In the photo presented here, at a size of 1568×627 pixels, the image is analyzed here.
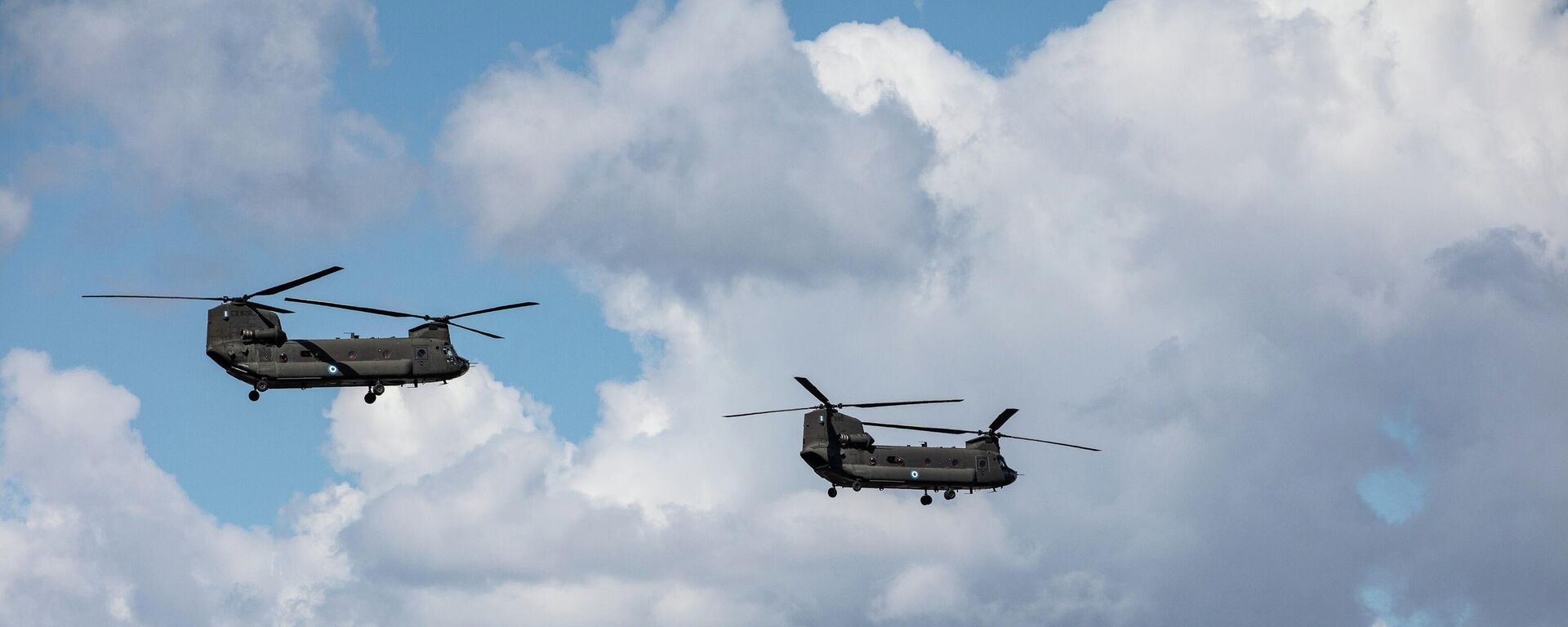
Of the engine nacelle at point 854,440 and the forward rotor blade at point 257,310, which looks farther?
the engine nacelle at point 854,440

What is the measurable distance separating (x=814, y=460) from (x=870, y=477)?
4725mm

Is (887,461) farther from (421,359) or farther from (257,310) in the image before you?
(257,310)

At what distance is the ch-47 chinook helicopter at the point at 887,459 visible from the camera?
13638cm

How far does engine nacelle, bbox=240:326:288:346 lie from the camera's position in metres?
122

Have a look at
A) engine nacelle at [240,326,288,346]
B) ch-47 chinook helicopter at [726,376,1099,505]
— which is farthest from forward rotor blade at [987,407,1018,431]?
engine nacelle at [240,326,288,346]

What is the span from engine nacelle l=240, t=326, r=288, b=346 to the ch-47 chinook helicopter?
34.9 metres

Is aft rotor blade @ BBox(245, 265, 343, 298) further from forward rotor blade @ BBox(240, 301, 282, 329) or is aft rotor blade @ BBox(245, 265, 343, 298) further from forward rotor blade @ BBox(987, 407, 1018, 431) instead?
Result: forward rotor blade @ BBox(987, 407, 1018, 431)

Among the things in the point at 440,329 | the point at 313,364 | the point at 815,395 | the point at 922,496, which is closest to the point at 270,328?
the point at 313,364

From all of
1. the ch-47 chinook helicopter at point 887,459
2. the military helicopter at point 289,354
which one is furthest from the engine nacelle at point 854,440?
the military helicopter at point 289,354

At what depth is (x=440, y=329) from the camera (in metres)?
130

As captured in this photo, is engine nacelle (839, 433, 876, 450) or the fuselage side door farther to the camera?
engine nacelle (839, 433, 876, 450)

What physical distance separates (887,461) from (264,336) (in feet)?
158

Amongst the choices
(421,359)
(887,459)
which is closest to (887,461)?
(887,459)

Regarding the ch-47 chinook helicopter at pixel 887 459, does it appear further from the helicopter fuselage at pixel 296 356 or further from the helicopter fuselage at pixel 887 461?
the helicopter fuselage at pixel 296 356
